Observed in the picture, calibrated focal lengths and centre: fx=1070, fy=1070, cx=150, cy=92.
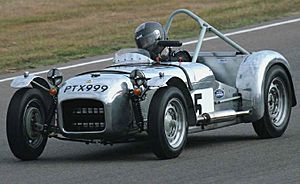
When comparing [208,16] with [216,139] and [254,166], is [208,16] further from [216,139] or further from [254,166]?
[254,166]

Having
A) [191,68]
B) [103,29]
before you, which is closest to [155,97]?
[191,68]

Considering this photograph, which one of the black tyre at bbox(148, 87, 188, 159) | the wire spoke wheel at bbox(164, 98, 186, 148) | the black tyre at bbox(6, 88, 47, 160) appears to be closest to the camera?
the black tyre at bbox(148, 87, 188, 159)

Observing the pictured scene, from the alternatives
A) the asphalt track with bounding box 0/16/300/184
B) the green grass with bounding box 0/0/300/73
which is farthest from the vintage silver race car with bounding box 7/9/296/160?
the green grass with bounding box 0/0/300/73

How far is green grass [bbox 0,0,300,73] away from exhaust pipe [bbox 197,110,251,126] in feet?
26.4

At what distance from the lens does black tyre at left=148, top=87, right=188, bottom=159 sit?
9.48 m

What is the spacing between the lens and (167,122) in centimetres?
973

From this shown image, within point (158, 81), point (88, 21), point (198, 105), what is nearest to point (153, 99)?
point (158, 81)

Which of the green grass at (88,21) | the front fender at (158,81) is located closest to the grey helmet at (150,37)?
the front fender at (158,81)

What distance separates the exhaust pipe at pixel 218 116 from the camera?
33.9 ft

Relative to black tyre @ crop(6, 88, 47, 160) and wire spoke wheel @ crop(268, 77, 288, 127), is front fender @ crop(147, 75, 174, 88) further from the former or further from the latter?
wire spoke wheel @ crop(268, 77, 288, 127)

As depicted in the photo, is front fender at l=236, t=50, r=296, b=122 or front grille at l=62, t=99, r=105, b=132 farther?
front fender at l=236, t=50, r=296, b=122

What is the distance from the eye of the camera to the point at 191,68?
34.4 ft

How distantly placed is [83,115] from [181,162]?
101cm

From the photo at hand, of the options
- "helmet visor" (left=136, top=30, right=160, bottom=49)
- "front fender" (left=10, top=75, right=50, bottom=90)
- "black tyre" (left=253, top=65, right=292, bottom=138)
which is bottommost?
"black tyre" (left=253, top=65, right=292, bottom=138)
